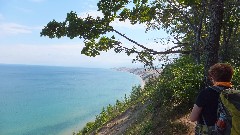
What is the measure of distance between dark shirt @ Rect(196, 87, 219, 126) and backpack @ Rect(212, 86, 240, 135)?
84 mm

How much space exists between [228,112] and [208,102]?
1.34ft

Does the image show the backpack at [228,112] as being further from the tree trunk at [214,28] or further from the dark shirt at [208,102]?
the tree trunk at [214,28]

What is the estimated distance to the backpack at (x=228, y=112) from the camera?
200 inches

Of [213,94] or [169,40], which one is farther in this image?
[169,40]

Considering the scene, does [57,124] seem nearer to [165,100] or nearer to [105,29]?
[165,100]

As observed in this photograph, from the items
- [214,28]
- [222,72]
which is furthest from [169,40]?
[222,72]

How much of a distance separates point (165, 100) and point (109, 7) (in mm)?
5693

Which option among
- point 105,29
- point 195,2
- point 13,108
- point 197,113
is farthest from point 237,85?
point 13,108

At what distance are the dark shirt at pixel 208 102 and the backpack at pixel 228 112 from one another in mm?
84

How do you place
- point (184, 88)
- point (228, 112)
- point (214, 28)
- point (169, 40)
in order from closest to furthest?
point (228, 112), point (214, 28), point (184, 88), point (169, 40)

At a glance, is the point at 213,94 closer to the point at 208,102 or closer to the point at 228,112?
the point at 208,102

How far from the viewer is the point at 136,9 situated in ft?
33.4

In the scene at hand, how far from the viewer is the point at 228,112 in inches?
207

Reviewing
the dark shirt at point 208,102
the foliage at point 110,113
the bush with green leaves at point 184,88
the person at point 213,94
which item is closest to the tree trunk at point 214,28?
the person at point 213,94
